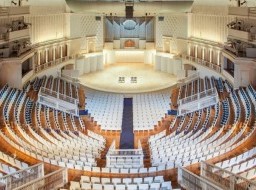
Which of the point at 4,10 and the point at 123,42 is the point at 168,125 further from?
the point at 123,42

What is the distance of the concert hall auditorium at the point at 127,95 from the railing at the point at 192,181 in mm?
72

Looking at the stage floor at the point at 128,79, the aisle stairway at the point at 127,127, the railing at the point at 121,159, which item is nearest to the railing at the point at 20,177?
the railing at the point at 121,159

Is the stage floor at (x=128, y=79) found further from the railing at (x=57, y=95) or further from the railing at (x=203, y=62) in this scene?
the railing at (x=57, y=95)

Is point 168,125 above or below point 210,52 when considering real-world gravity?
below

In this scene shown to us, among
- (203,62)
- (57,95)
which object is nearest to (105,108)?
(57,95)

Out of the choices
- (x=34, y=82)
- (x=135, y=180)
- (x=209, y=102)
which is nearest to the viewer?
(x=135, y=180)

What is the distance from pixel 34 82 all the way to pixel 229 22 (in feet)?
48.7

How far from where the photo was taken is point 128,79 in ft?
123

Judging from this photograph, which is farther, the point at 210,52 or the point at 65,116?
the point at 210,52

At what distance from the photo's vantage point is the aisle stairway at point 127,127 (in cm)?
2402

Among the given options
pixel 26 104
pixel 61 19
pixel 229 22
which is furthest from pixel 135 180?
pixel 61 19

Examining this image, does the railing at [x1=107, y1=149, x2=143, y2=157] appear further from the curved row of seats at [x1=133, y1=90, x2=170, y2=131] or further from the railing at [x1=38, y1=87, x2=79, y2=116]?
the railing at [x1=38, y1=87, x2=79, y2=116]

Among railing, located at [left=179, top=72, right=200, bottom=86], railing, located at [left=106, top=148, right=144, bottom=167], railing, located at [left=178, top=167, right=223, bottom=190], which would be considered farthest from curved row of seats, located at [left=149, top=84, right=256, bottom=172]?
railing, located at [left=179, top=72, right=200, bottom=86]

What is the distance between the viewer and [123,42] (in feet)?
147
